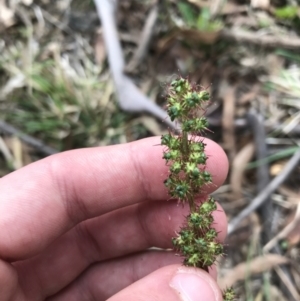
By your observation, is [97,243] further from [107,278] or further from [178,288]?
[178,288]

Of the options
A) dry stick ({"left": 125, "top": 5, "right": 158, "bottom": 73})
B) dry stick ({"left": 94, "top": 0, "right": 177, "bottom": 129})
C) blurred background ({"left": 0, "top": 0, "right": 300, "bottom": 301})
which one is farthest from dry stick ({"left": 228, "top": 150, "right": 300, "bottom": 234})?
dry stick ({"left": 125, "top": 5, "right": 158, "bottom": 73})

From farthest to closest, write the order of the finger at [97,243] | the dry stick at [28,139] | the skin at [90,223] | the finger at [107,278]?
the dry stick at [28,139], the finger at [107,278], the finger at [97,243], the skin at [90,223]

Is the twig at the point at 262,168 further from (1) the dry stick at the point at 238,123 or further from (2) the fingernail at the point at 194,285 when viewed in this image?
(2) the fingernail at the point at 194,285

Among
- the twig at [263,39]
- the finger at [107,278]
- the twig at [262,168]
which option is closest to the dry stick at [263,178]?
the twig at [262,168]

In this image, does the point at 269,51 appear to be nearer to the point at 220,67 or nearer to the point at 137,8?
the point at 220,67

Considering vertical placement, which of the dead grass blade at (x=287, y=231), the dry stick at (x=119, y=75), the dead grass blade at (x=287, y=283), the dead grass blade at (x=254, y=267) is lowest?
the dead grass blade at (x=287, y=283)

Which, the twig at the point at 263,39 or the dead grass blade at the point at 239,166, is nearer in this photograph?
A: the dead grass blade at the point at 239,166

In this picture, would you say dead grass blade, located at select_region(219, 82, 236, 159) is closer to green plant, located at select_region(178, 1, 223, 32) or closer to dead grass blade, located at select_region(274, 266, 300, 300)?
green plant, located at select_region(178, 1, 223, 32)

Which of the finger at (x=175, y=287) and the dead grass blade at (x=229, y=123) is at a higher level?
the dead grass blade at (x=229, y=123)
